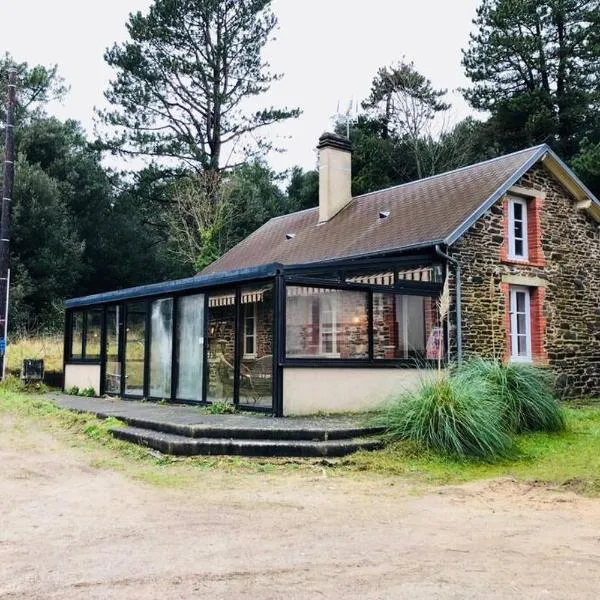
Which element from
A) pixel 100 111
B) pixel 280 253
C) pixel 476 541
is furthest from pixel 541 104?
pixel 476 541

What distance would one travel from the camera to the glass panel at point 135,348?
1203 cm

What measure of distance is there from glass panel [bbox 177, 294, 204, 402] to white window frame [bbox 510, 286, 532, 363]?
21.4 feet

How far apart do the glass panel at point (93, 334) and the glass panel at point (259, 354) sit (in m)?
5.09

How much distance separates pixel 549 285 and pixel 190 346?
8.00 m

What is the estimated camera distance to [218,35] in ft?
92.0

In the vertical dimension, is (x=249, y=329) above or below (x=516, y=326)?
below

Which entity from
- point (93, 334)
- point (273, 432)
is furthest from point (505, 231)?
point (93, 334)

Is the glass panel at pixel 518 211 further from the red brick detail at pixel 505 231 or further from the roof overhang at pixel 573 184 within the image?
the roof overhang at pixel 573 184

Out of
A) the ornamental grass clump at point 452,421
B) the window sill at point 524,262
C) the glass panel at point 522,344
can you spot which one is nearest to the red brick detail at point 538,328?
the glass panel at point 522,344

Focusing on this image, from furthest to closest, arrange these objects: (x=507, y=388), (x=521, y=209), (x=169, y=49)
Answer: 1. (x=169, y=49)
2. (x=521, y=209)
3. (x=507, y=388)

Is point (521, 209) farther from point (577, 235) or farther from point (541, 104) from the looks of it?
point (541, 104)

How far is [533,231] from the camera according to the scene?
13672mm

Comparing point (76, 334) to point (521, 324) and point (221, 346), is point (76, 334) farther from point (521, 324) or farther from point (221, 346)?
point (521, 324)

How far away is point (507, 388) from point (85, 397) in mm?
8742
